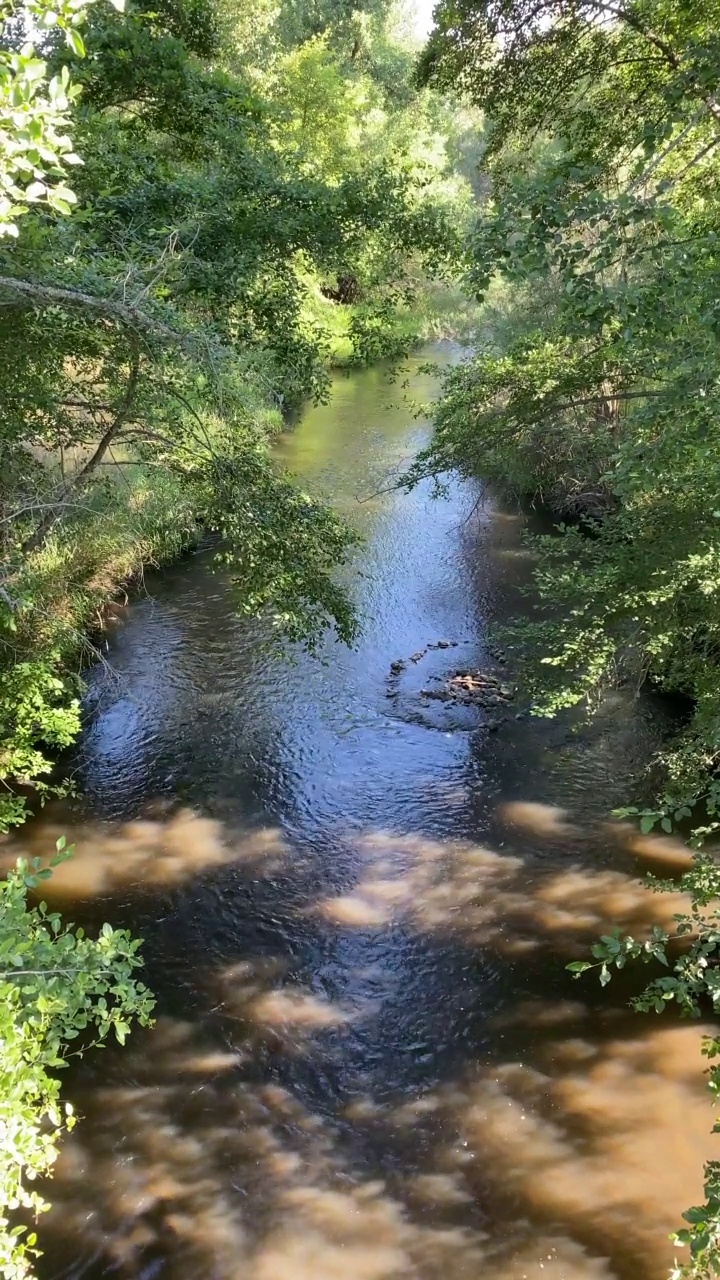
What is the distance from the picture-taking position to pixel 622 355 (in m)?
6.75

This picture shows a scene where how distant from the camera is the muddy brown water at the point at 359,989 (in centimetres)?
523

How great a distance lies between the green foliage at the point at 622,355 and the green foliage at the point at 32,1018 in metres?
3.42

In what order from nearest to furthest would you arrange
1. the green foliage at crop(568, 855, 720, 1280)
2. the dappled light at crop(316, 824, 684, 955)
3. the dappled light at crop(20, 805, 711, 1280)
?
the green foliage at crop(568, 855, 720, 1280) → the dappled light at crop(20, 805, 711, 1280) → the dappled light at crop(316, 824, 684, 955)

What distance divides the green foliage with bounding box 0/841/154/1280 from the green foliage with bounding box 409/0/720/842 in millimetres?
3421

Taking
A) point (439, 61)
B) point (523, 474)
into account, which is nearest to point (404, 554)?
point (523, 474)

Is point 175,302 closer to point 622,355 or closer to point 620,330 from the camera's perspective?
point 620,330

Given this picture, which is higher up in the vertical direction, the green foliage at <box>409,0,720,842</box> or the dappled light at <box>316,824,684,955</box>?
the green foliage at <box>409,0,720,842</box>

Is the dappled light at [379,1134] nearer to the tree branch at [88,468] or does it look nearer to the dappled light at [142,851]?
the dappled light at [142,851]

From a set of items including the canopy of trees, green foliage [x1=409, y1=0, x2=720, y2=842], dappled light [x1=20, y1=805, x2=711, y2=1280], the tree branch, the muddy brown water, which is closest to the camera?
green foliage [x1=409, y1=0, x2=720, y2=842]

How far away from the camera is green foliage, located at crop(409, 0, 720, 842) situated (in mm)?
4891

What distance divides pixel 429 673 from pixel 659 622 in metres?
4.95

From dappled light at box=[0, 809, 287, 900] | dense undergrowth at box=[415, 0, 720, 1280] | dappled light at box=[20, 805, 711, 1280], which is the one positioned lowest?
dappled light at box=[20, 805, 711, 1280]

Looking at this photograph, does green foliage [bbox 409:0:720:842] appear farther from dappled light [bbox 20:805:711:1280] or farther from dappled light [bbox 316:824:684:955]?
dappled light [bbox 20:805:711:1280]

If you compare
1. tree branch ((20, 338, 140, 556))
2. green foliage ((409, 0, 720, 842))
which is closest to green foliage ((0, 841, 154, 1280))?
green foliage ((409, 0, 720, 842))
